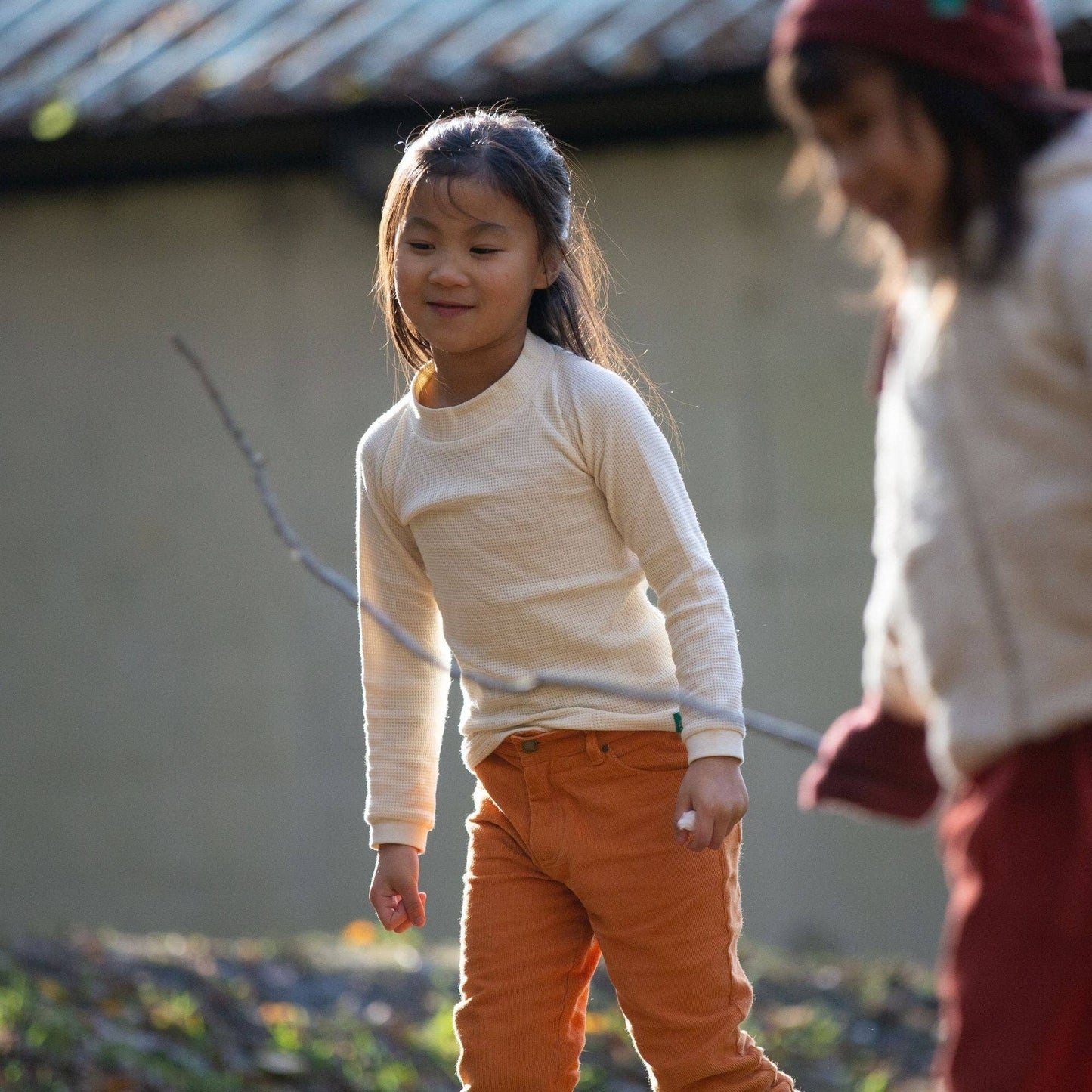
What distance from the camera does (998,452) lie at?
1.50 m

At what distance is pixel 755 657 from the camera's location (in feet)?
18.2

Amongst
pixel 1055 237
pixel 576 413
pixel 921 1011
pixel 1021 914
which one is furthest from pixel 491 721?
pixel 921 1011

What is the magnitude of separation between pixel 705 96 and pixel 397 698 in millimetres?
3228

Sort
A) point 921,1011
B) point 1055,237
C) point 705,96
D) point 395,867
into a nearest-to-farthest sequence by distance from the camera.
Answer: point 1055,237
point 395,867
point 921,1011
point 705,96

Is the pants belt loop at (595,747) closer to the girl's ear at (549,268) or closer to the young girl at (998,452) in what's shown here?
the girl's ear at (549,268)

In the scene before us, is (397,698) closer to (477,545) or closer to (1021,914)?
(477,545)

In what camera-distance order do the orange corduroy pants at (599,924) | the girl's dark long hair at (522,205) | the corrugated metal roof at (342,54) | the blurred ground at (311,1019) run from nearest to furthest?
the orange corduroy pants at (599,924) → the girl's dark long hair at (522,205) → the blurred ground at (311,1019) → the corrugated metal roof at (342,54)

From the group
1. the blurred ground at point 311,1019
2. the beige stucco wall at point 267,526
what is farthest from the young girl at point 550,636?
the beige stucco wall at point 267,526

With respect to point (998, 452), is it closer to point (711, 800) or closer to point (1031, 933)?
point (1031, 933)

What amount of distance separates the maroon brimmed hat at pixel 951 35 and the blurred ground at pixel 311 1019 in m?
2.78

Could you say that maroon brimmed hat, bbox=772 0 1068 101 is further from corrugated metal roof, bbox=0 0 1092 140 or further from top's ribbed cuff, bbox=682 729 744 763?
corrugated metal roof, bbox=0 0 1092 140

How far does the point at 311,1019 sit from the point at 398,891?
6.41 feet

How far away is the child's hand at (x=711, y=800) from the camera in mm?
2080

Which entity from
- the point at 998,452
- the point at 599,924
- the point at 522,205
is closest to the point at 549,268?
the point at 522,205
